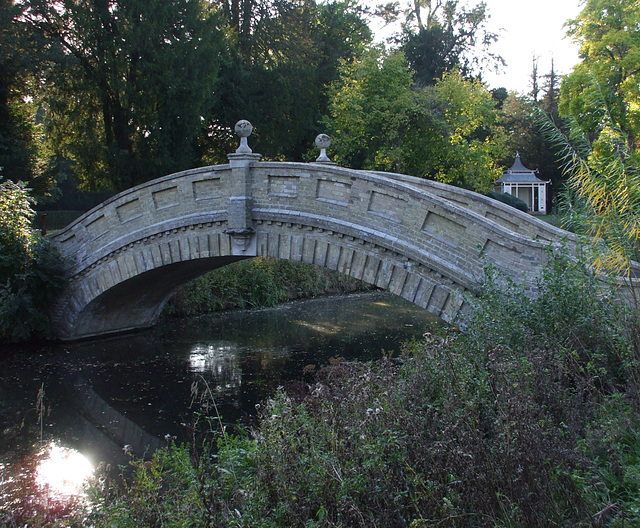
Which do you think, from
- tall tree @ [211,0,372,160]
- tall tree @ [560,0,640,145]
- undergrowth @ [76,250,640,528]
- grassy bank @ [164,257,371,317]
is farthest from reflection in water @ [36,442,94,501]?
tall tree @ [560,0,640,145]

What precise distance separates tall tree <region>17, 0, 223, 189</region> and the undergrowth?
15304 mm

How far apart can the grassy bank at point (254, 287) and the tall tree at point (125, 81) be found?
16.2ft

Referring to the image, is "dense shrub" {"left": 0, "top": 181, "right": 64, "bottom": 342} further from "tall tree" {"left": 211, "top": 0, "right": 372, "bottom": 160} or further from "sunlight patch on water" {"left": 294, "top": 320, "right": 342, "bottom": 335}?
"tall tree" {"left": 211, "top": 0, "right": 372, "bottom": 160}

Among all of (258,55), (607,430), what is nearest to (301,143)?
(258,55)

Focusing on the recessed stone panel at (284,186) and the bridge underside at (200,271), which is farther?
the recessed stone panel at (284,186)

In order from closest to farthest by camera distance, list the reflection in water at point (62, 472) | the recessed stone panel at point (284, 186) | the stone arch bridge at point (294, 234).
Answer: the reflection in water at point (62, 472) < the stone arch bridge at point (294, 234) < the recessed stone panel at point (284, 186)

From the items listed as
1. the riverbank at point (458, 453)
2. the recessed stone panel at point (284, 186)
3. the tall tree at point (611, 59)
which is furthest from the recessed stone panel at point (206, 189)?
the tall tree at point (611, 59)

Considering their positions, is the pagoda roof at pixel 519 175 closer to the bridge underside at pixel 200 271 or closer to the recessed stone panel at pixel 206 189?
the bridge underside at pixel 200 271

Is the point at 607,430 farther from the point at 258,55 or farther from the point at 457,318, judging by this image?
the point at 258,55

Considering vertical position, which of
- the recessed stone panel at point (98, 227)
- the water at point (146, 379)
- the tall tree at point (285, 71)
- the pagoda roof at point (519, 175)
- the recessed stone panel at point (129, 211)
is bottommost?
the water at point (146, 379)

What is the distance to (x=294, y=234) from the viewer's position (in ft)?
33.6

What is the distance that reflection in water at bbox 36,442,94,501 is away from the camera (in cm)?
653

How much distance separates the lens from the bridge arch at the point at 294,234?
8.33 meters

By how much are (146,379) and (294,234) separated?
350cm
